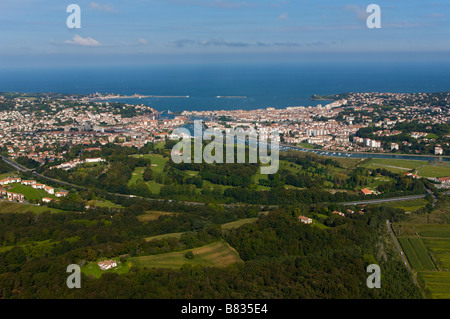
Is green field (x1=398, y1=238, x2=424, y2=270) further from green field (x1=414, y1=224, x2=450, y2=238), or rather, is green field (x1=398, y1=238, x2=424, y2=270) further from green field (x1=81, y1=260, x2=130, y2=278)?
green field (x1=81, y1=260, x2=130, y2=278)

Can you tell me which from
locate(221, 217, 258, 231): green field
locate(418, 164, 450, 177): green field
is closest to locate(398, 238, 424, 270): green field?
locate(221, 217, 258, 231): green field

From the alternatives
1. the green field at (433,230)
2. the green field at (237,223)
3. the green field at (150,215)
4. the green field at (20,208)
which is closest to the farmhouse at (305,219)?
the green field at (237,223)

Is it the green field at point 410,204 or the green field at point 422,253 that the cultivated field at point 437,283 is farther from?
the green field at point 410,204

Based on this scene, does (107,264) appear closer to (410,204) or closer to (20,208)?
(20,208)

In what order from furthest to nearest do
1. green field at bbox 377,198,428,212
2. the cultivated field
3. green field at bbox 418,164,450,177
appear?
green field at bbox 418,164,450,177, green field at bbox 377,198,428,212, the cultivated field

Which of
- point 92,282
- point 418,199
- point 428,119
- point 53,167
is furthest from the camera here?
point 428,119
